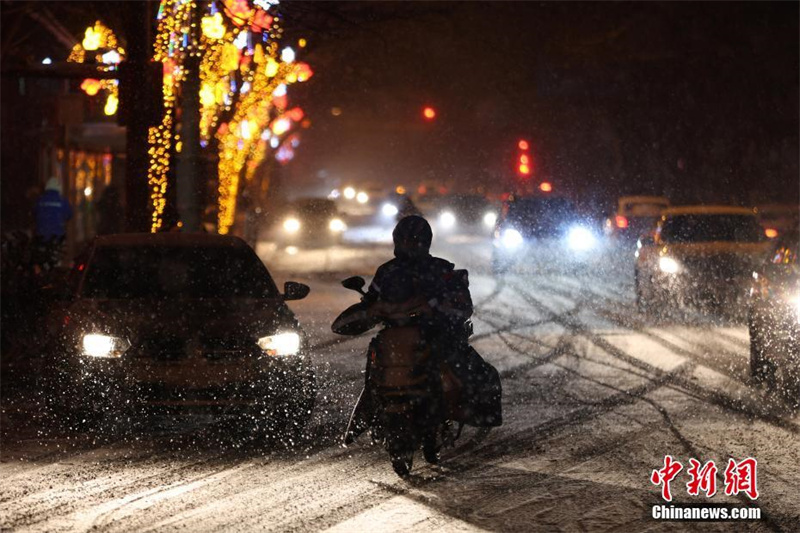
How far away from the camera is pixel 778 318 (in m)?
11.3

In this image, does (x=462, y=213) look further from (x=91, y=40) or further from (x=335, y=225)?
(x=91, y=40)

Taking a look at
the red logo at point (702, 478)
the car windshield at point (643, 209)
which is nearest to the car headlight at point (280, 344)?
the red logo at point (702, 478)

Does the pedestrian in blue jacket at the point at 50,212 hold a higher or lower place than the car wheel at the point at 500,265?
higher

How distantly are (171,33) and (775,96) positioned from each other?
3227 cm

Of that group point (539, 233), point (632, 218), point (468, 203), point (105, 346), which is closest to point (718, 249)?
point (539, 233)

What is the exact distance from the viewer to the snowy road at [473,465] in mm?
6590

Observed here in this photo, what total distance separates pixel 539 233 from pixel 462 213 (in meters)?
22.9

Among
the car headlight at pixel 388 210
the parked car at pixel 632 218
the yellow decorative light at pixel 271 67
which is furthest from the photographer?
the car headlight at pixel 388 210

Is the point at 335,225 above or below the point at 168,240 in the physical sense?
below

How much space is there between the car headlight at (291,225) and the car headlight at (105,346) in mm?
28856

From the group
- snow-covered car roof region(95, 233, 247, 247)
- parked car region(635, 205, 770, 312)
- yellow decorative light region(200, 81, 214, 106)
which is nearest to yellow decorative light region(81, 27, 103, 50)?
yellow decorative light region(200, 81, 214, 106)

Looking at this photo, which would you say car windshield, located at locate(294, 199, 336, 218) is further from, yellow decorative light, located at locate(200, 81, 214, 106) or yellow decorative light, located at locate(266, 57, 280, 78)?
yellow decorative light, located at locate(200, 81, 214, 106)

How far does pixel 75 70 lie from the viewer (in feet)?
51.5

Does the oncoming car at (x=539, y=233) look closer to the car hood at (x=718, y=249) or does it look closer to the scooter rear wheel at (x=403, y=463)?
the car hood at (x=718, y=249)
